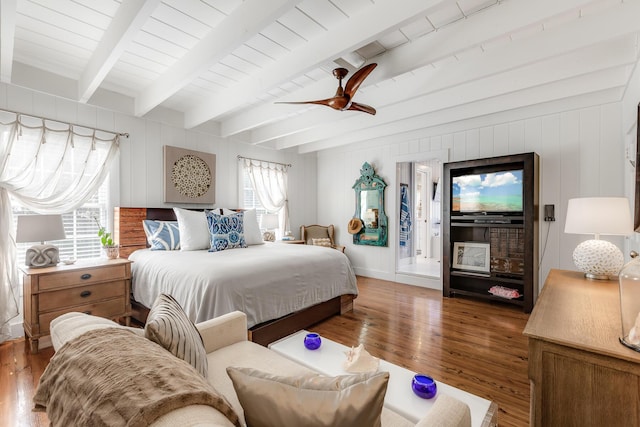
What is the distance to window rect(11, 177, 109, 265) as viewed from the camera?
3266mm

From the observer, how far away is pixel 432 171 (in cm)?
760

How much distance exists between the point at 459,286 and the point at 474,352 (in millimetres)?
1877

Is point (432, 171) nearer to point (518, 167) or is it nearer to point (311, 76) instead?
point (518, 167)

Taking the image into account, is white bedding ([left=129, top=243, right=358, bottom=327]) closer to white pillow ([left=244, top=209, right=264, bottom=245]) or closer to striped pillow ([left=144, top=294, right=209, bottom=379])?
white pillow ([left=244, top=209, right=264, bottom=245])

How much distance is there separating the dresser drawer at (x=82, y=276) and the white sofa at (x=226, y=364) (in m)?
1.90

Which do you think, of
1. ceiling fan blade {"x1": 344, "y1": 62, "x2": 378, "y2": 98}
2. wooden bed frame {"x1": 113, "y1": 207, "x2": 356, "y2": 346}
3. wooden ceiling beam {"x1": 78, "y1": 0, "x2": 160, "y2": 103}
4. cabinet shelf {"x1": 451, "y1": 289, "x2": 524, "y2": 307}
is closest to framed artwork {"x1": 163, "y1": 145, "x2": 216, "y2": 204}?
wooden bed frame {"x1": 113, "y1": 207, "x2": 356, "y2": 346}

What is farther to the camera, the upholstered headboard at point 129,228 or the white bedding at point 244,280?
the upholstered headboard at point 129,228

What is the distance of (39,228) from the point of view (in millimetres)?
2621

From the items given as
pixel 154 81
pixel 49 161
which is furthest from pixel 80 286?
pixel 154 81

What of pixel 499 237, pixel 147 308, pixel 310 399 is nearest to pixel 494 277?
pixel 499 237

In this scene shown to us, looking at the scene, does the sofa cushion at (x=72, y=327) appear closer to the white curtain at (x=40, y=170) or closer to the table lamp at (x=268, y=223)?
the white curtain at (x=40, y=170)

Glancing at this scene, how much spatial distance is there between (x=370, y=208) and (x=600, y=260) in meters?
3.65

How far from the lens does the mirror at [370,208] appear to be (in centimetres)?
537

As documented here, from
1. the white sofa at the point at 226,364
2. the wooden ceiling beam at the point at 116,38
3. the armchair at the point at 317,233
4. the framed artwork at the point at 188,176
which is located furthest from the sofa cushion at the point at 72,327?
the armchair at the point at 317,233
